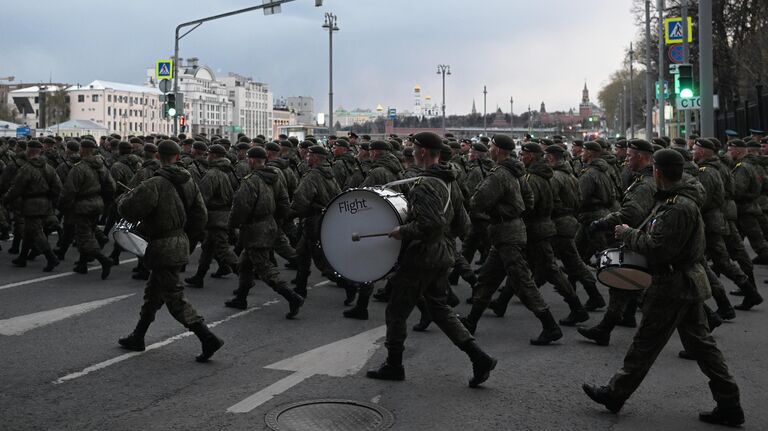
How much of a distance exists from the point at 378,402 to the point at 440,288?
3.52 feet

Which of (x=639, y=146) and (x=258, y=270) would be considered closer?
(x=639, y=146)

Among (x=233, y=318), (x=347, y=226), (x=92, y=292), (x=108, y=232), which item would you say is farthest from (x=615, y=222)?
(x=108, y=232)

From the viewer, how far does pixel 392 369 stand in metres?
7.04

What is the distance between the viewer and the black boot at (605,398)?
6.15 meters

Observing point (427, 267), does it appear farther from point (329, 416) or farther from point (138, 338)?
point (138, 338)

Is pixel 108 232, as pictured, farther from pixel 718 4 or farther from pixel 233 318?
pixel 718 4

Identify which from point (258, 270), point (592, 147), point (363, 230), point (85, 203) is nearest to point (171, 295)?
point (363, 230)

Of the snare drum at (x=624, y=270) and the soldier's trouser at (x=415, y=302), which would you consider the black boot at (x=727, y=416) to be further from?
the soldier's trouser at (x=415, y=302)

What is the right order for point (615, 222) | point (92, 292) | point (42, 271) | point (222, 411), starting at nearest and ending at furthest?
point (222, 411) < point (615, 222) < point (92, 292) < point (42, 271)

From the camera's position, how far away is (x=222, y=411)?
6195mm

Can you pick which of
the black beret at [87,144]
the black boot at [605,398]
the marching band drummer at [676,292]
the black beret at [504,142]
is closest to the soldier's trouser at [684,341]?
the marching band drummer at [676,292]

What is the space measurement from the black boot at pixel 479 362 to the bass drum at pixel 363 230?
881 mm

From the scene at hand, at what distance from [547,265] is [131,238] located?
4312mm

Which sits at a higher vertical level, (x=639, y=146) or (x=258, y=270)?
(x=639, y=146)
